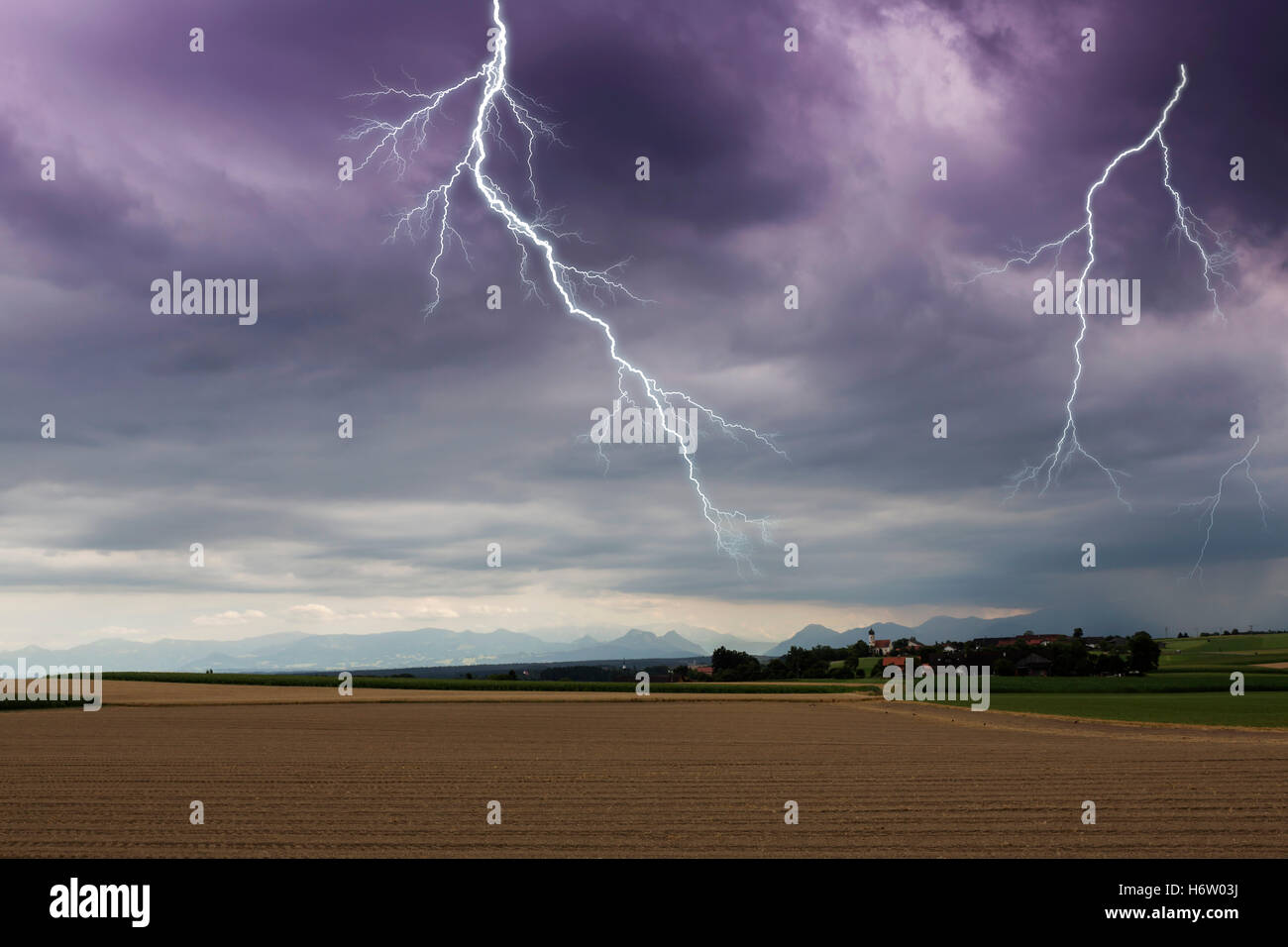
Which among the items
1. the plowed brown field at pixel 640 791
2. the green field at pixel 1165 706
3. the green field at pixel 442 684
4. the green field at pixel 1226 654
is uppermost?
the plowed brown field at pixel 640 791

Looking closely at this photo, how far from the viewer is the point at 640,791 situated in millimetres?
20125

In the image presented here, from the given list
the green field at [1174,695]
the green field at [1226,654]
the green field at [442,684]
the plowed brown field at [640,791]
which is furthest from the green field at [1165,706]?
the green field at [1226,654]

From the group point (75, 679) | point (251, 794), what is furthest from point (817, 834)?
point (75, 679)

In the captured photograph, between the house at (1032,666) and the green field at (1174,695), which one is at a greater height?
the green field at (1174,695)

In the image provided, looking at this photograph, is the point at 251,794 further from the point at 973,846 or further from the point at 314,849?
the point at 973,846

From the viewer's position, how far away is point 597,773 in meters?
23.7

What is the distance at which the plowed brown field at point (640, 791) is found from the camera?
14.7 m

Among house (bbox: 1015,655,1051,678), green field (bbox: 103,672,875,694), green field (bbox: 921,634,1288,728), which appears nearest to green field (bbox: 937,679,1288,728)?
green field (bbox: 921,634,1288,728)

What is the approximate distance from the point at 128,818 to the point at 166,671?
334 feet

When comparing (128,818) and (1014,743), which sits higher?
(128,818)

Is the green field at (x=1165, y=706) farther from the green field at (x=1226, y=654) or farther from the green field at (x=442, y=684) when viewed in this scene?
the green field at (x=1226, y=654)

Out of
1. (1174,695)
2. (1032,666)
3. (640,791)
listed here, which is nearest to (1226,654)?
(1032,666)

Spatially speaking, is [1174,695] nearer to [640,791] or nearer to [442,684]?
[442,684]

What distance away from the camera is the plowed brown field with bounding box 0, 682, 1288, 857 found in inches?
578
